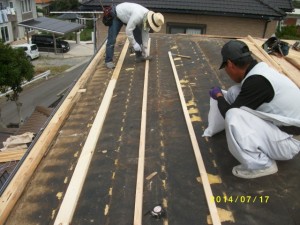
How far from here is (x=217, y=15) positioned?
1198 cm

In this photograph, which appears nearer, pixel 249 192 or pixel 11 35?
pixel 249 192

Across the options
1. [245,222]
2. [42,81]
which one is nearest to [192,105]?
[245,222]

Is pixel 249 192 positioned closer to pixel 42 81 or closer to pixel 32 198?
pixel 32 198

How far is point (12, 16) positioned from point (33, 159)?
32.7 metres

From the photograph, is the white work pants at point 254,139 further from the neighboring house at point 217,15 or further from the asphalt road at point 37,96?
the asphalt road at point 37,96

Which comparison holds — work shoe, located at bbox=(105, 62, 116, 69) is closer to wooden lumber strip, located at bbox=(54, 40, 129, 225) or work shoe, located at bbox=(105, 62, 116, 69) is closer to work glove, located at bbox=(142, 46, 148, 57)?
work glove, located at bbox=(142, 46, 148, 57)

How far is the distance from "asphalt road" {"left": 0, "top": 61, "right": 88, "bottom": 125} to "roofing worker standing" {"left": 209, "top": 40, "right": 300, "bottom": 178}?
14201 mm

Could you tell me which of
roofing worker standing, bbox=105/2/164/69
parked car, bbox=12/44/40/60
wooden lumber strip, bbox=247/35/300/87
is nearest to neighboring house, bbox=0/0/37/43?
parked car, bbox=12/44/40/60

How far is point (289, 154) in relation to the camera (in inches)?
115

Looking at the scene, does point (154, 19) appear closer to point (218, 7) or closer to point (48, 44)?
point (218, 7)

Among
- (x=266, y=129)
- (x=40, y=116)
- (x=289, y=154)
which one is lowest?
(x=40, y=116)

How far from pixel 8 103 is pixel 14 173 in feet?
52.9

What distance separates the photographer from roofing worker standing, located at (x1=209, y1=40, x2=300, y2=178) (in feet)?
9.18
